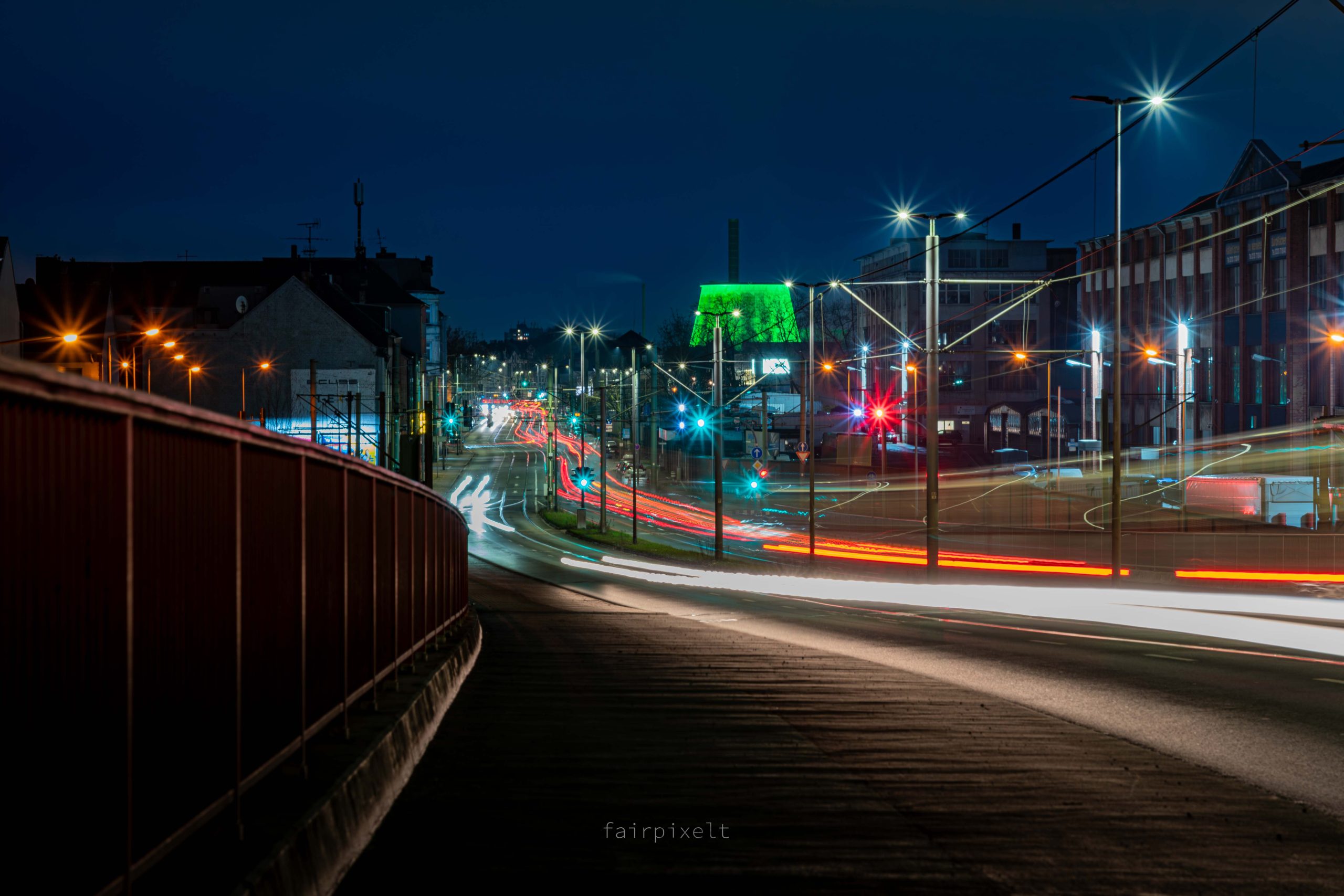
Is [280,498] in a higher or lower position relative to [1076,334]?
lower

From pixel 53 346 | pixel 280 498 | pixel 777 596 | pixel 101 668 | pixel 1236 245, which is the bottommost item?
pixel 777 596

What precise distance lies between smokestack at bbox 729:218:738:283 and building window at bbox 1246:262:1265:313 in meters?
115

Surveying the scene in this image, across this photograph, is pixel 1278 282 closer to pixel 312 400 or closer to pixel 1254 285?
pixel 1254 285

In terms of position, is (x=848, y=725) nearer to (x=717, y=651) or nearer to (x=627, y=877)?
(x=627, y=877)

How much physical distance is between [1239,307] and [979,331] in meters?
39.2

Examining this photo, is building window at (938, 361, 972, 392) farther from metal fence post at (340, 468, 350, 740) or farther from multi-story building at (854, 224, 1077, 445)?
metal fence post at (340, 468, 350, 740)

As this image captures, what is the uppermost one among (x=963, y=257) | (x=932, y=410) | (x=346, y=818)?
(x=963, y=257)

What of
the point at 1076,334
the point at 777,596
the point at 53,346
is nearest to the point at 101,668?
the point at 777,596

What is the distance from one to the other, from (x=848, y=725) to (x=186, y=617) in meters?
6.27

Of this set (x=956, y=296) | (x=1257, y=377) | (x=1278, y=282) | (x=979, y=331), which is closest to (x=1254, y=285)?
(x=1278, y=282)

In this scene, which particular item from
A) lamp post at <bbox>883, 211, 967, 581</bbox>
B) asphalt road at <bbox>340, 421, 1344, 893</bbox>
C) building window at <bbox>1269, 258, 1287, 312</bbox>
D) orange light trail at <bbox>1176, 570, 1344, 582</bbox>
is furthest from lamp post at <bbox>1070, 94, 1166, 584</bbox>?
building window at <bbox>1269, 258, 1287, 312</bbox>

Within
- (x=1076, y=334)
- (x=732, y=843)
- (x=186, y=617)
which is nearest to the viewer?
(x=186, y=617)

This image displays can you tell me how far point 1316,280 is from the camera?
68188 mm

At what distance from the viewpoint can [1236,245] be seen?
76062 millimetres
